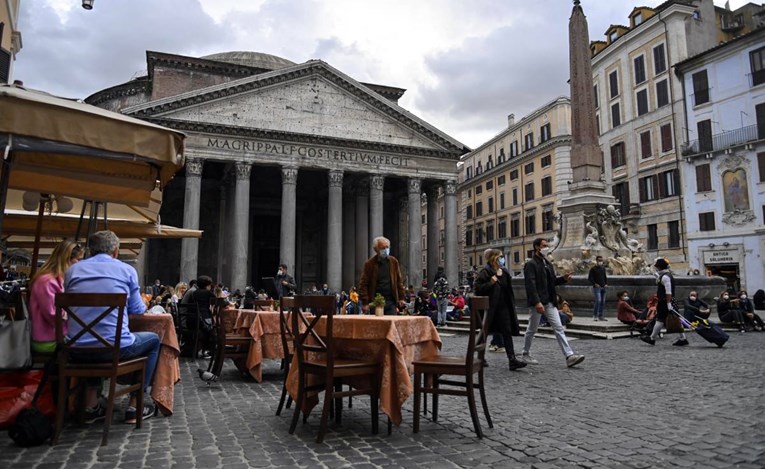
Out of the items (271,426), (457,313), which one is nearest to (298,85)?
(457,313)

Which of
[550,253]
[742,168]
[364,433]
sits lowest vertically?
[364,433]

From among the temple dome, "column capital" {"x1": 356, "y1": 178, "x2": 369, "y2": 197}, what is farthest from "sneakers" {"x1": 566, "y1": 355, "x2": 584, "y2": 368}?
the temple dome

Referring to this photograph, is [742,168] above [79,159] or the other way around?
above

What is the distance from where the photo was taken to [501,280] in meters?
6.55

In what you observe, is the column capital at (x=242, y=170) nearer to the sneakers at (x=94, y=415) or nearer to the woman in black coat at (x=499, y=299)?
the woman in black coat at (x=499, y=299)

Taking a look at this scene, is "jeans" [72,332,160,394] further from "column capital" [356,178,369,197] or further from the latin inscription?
"column capital" [356,178,369,197]

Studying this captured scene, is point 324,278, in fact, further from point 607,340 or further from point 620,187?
point 607,340

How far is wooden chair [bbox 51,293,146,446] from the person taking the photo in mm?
3359

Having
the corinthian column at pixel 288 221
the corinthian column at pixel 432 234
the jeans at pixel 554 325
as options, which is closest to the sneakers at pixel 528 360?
the jeans at pixel 554 325

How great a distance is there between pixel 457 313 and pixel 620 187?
17.9 meters

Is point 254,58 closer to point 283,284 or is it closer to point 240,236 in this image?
point 240,236

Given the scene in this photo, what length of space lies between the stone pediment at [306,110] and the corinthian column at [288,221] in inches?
82.2

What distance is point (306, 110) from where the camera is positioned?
2514 cm

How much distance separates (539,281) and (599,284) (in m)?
4.52
